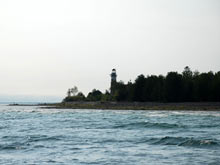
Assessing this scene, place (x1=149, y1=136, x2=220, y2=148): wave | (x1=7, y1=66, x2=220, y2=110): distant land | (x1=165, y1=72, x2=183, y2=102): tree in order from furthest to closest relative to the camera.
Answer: (x1=165, y1=72, x2=183, y2=102): tree → (x1=7, y1=66, x2=220, y2=110): distant land → (x1=149, y1=136, x2=220, y2=148): wave

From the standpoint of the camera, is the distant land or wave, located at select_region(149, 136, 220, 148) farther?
the distant land

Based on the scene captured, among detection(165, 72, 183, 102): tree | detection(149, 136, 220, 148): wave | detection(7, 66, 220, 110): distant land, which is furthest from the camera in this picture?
detection(165, 72, 183, 102): tree

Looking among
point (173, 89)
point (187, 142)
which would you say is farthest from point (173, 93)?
point (187, 142)

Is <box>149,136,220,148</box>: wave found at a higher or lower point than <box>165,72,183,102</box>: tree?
lower

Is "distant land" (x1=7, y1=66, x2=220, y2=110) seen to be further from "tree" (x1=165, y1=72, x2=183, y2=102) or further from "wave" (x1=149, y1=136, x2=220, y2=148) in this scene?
"wave" (x1=149, y1=136, x2=220, y2=148)

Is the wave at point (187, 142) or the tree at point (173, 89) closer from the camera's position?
the wave at point (187, 142)

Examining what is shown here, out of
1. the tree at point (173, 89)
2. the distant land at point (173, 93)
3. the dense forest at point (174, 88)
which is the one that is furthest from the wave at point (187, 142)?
the tree at point (173, 89)

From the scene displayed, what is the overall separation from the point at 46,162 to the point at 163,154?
566 cm

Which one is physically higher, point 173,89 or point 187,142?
point 173,89

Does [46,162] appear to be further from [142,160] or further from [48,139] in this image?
[48,139]

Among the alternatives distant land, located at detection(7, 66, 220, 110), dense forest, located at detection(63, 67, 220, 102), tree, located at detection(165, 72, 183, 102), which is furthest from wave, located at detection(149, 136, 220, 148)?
tree, located at detection(165, 72, 183, 102)

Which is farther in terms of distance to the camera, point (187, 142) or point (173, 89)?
point (173, 89)

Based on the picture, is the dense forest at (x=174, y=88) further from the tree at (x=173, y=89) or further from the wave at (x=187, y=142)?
the wave at (x=187, y=142)

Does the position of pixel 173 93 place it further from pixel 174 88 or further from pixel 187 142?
pixel 187 142
